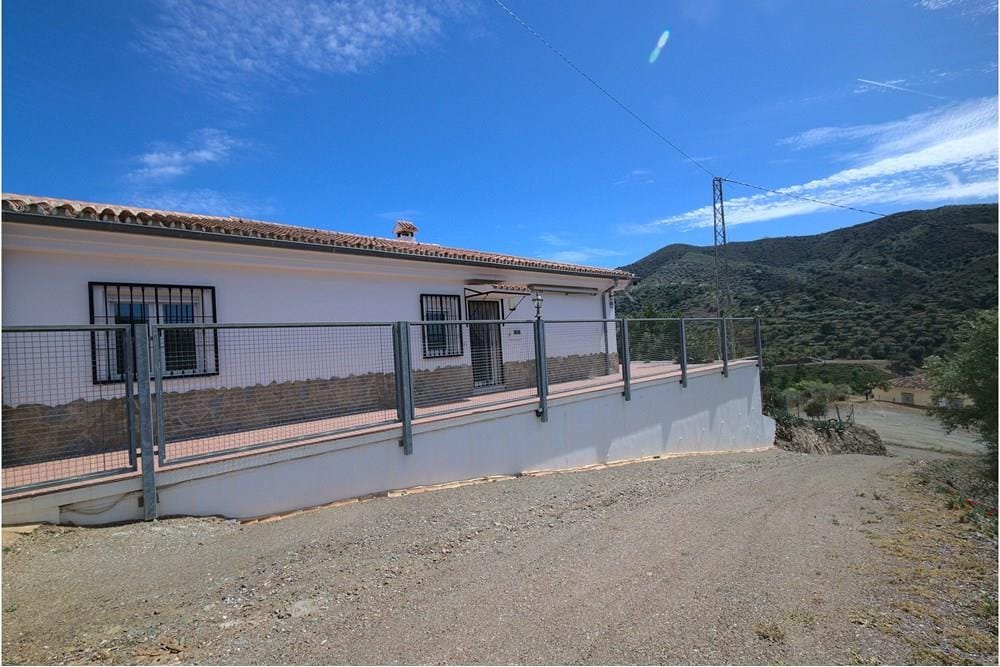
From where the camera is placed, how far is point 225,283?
6945mm

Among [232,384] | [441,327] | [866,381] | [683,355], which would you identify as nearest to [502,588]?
[232,384]

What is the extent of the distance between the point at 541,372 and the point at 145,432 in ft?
16.1

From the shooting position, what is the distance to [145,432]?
423cm

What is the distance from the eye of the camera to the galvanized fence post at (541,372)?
7571 mm

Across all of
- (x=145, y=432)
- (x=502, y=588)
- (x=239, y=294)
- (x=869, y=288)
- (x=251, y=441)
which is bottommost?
(x=502, y=588)

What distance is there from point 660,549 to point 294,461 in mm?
3587

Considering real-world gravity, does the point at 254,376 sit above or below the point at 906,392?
above

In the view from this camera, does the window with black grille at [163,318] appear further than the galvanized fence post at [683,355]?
No

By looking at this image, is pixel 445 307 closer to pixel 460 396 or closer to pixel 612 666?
pixel 460 396

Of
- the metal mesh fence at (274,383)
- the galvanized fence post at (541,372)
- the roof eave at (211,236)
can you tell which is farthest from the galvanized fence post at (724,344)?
the metal mesh fence at (274,383)

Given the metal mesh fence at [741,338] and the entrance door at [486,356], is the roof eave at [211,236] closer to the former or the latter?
the entrance door at [486,356]

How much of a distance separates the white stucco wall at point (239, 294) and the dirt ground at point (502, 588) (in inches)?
80.1

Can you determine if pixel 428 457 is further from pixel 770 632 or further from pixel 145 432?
pixel 770 632

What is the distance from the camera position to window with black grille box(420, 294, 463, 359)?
28.7 feet
